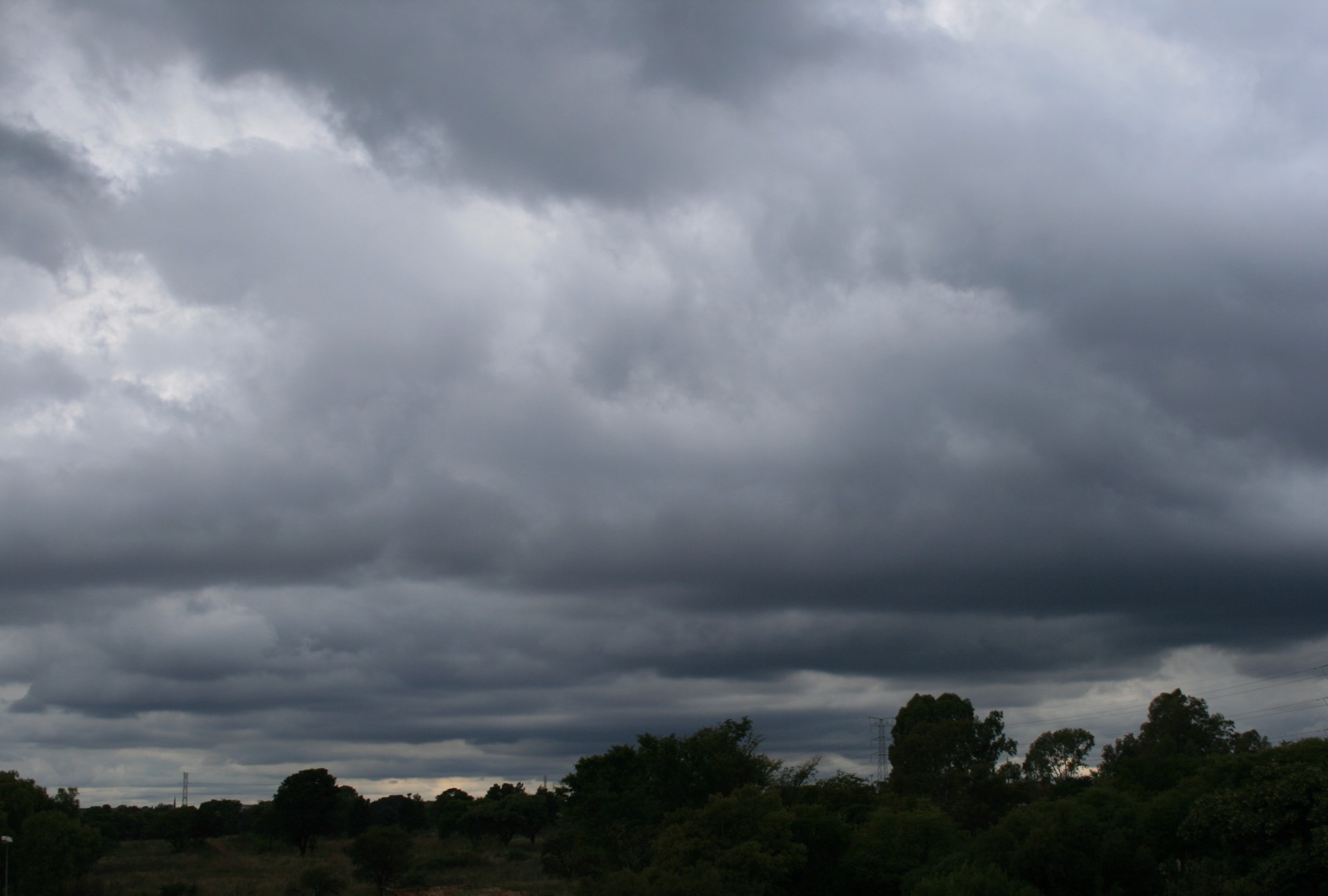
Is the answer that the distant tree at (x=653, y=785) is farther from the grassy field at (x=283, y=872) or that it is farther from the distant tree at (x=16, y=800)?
A: the distant tree at (x=16, y=800)

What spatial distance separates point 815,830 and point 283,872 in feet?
198

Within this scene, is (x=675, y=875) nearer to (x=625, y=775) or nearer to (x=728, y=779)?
(x=728, y=779)

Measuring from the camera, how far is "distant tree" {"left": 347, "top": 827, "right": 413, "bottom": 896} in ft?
322

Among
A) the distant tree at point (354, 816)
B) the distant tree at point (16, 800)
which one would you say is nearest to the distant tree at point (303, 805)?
the distant tree at point (354, 816)

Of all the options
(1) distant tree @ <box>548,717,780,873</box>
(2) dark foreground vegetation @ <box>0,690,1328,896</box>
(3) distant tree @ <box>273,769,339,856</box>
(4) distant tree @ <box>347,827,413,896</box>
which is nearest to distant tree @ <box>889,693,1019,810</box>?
(2) dark foreground vegetation @ <box>0,690,1328,896</box>

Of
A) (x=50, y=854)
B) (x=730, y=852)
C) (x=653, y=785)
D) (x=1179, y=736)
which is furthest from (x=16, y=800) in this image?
(x=1179, y=736)

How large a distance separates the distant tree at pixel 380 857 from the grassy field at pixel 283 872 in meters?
1.10

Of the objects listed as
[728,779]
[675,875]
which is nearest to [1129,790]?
[728,779]

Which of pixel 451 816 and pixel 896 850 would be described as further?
pixel 451 816

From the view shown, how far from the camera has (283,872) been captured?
106 m

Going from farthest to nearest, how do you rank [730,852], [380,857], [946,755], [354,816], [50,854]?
[354,816] → [946,755] → [380,857] → [50,854] → [730,852]

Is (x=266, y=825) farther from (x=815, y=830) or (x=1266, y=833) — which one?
(x=1266, y=833)

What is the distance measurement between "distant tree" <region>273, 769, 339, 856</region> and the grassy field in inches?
105

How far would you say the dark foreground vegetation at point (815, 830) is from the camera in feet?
182
